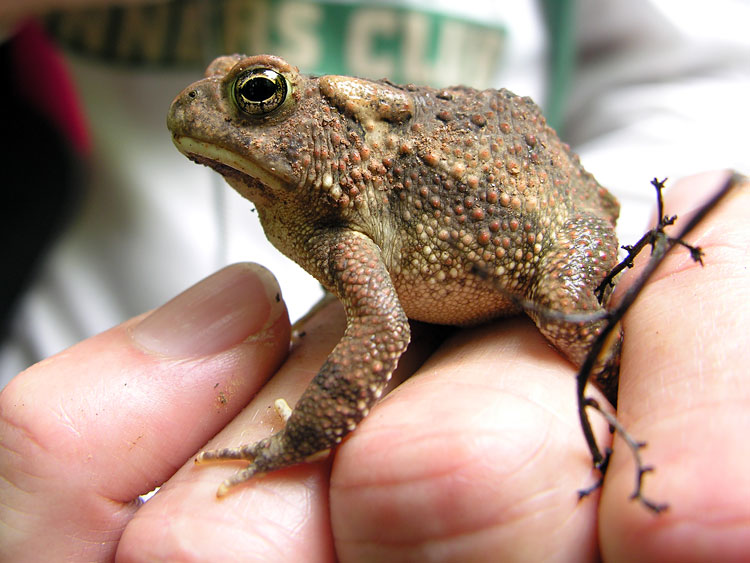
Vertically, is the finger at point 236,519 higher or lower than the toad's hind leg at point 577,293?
lower

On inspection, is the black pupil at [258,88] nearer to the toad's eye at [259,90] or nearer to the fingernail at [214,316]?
the toad's eye at [259,90]

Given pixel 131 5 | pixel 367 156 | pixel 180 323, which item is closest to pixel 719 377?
pixel 367 156

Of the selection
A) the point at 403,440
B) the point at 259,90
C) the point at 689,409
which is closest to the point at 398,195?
the point at 259,90

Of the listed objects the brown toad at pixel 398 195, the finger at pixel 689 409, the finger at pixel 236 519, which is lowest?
the finger at pixel 236 519

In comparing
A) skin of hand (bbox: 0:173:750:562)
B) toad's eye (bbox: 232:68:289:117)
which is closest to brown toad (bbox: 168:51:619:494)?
toad's eye (bbox: 232:68:289:117)

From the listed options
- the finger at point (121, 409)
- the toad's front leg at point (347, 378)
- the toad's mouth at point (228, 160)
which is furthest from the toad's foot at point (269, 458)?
the toad's mouth at point (228, 160)

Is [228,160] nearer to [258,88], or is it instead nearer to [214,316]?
[258,88]

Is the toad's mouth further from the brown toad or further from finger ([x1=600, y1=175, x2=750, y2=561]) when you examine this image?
finger ([x1=600, y1=175, x2=750, y2=561])
